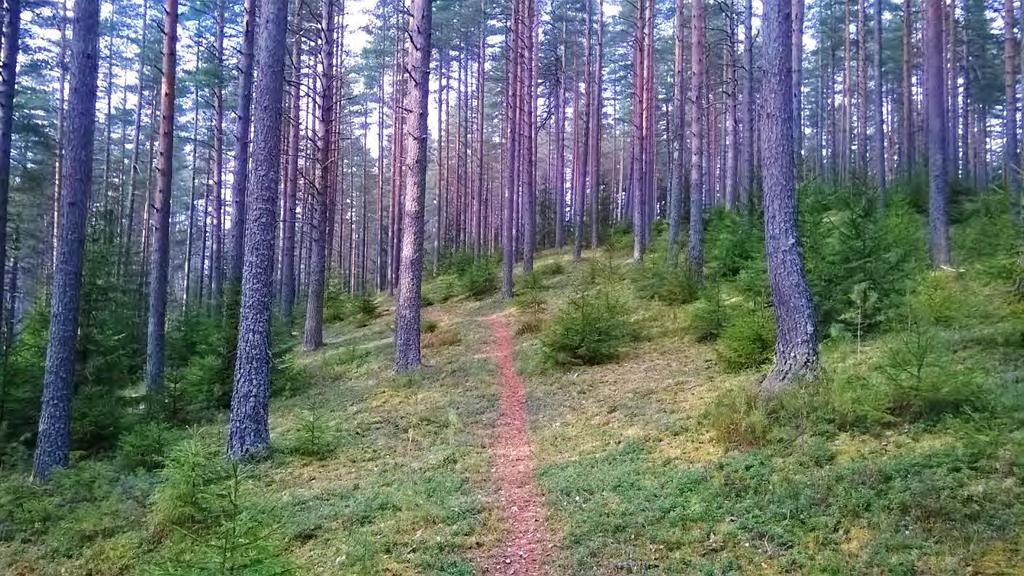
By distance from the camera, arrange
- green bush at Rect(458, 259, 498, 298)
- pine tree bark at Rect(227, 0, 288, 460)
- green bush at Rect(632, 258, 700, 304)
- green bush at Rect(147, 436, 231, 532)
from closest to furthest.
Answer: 1. green bush at Rect(147, 436, 231, 532)
2. pine tree bark at Rect(227, 0, 288, 460)
3. green bush at Rect(632, 258, 700, 304)
4. green bush at Rect(458, 259, 498, 298)

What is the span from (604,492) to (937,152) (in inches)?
451

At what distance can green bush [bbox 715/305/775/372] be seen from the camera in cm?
832

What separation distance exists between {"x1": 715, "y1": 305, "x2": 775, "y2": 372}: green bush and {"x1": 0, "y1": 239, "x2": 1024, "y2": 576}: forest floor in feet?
0.88

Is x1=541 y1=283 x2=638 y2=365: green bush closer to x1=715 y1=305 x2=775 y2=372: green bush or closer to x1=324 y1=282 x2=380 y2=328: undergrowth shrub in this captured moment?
x1=715 y1=305 x2=775 y2=372: green bush

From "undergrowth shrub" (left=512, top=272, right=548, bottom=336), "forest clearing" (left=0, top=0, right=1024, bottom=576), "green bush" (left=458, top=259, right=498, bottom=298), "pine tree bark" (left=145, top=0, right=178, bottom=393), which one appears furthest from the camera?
"green bush" (left=458, top=259, right=498, bottom=298)

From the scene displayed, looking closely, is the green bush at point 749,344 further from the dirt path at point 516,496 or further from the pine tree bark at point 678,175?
the pine tree bark at point 678,175

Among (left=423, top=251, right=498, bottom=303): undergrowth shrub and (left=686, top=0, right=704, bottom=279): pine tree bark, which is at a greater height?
(left=686, top=0, right=704, bottom=279): pine tree bark

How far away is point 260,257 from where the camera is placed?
7961 millimetres

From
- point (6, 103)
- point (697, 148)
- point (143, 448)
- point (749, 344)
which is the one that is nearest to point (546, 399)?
point (749, 344)

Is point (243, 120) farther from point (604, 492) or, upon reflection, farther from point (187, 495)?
A: point (604, 492)

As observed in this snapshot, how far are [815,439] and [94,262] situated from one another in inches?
461

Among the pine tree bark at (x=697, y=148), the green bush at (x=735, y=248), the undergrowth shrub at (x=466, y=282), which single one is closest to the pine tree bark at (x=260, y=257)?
the green bush at (x=735, y=248)

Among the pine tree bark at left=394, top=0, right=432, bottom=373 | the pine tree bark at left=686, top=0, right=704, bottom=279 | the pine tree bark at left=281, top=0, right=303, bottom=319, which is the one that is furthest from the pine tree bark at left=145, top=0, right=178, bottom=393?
the pine tree bark at left=686, top=0, right=704, bottom=279

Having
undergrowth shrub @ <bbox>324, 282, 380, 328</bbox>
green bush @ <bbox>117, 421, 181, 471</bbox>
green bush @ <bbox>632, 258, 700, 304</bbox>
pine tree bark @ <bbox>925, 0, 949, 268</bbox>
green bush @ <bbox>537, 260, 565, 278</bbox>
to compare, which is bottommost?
green bush @ <bbox>117, 421, 181, 471</bbox>
